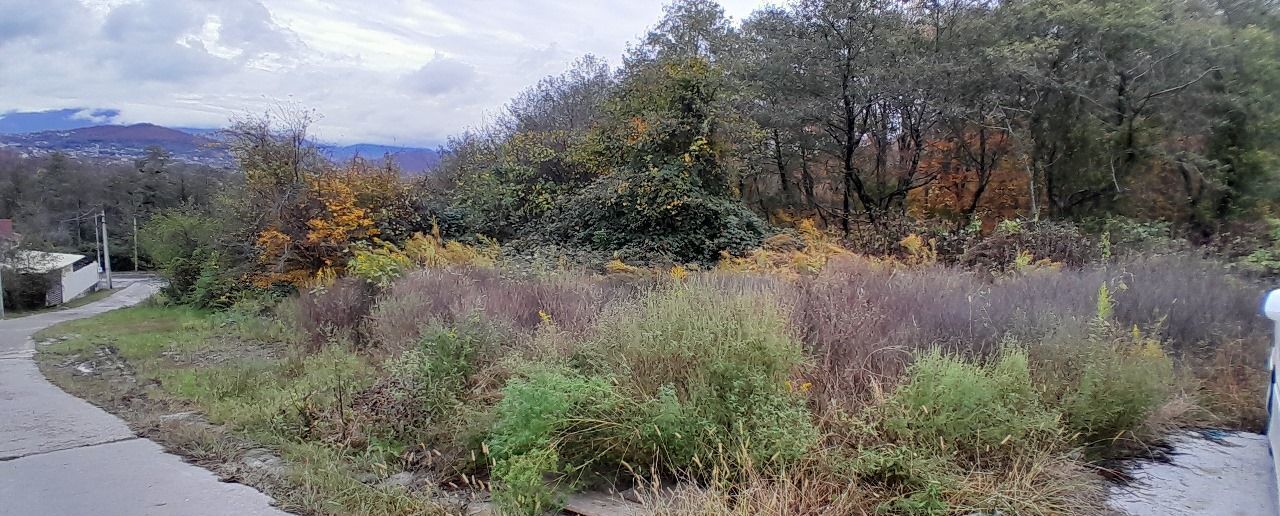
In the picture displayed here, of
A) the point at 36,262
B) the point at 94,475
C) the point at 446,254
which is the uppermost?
the point at 446,254

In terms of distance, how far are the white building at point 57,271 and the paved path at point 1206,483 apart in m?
43.6

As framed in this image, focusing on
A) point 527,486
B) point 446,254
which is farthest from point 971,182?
point 527,486

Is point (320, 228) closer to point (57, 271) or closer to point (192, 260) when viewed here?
point (192, 260)

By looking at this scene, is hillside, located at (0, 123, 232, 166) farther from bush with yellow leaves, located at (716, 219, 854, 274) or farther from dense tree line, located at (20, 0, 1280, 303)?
bush with yellow leaves, located at (716, 219, 854, 274)

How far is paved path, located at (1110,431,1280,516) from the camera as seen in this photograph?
10.2 ft

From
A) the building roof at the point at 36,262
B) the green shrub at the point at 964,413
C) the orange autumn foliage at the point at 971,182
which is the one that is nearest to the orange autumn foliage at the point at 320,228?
the green shrub at the point at 964,413

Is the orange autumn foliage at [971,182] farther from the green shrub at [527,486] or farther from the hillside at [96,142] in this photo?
the hillside at [96,142]

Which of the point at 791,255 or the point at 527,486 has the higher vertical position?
the point at 791,255

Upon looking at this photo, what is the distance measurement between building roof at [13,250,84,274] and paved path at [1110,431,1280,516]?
143 feet

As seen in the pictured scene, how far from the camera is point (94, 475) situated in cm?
399

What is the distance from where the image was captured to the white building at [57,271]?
32.7m

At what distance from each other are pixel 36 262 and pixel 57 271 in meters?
1.28

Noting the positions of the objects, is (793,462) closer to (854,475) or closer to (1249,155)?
(854,475)

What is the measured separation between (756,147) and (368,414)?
1237 centimetres
